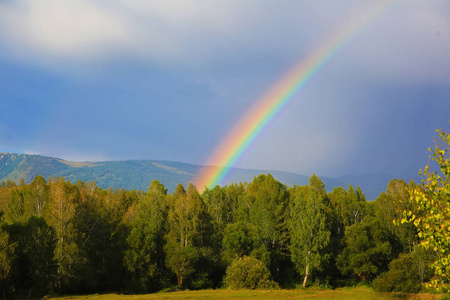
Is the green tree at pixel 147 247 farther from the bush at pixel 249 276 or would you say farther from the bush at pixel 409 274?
the bush at pixel 409 274

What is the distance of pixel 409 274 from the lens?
68.6m

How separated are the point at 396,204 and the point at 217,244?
51134mm

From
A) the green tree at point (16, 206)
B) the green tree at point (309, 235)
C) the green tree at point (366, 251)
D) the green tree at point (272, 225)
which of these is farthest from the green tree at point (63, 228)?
the green tree at point (366, 251)

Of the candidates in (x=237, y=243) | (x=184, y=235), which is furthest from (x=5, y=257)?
(x=237, y=243)

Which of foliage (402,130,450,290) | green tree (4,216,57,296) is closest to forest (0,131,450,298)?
green tree (4,216,57,296)

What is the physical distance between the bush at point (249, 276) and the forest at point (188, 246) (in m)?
0.20

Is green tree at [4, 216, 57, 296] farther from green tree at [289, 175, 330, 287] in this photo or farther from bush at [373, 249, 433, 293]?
bush at [373, 249, 433, 293]

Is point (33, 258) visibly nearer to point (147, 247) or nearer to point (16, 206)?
point (147, 247)

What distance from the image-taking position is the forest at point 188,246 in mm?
59344

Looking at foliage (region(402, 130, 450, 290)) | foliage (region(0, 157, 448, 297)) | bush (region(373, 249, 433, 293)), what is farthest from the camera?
bush (region(373, 249, 433, 293))

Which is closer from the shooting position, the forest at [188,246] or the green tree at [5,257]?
the green tree at [5,257]

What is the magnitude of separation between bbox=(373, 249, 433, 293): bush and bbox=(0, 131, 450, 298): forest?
0.20 metres

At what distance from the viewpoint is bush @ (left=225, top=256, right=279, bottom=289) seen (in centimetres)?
6744

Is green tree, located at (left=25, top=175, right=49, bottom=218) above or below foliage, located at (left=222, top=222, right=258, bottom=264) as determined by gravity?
above
